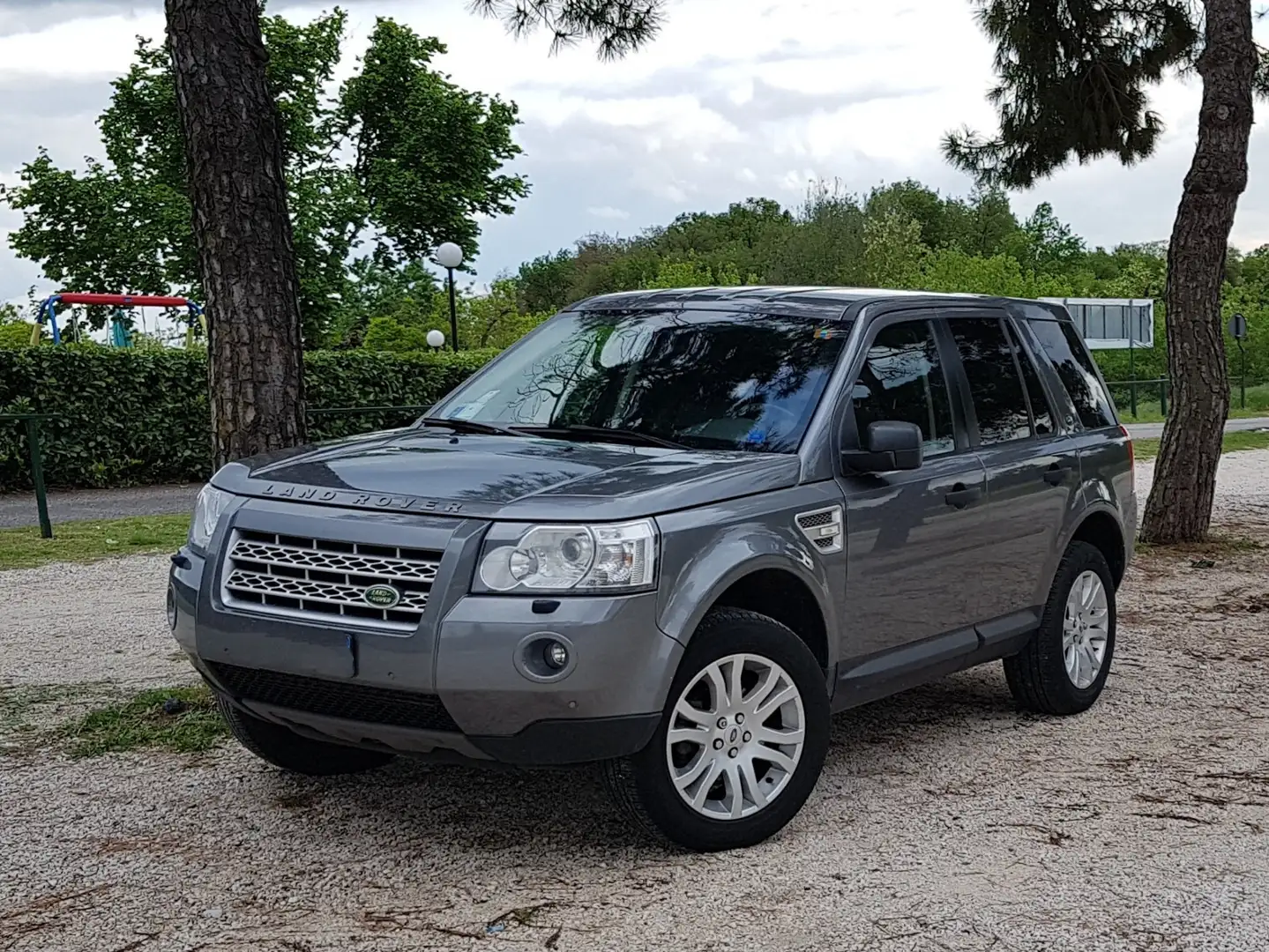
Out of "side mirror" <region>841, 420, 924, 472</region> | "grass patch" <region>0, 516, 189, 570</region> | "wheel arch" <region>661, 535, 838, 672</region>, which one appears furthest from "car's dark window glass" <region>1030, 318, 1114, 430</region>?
"grass patch" <region>0, 516, 189, 570</region>

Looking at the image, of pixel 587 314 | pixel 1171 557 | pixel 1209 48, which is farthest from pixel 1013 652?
pixel 1209 48

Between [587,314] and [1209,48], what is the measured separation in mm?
8610

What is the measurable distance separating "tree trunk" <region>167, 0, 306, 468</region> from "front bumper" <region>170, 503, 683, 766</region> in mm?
2265

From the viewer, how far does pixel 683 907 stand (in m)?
4.50

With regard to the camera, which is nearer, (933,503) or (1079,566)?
(933,503)

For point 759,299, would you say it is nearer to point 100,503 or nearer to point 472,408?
point 472,408

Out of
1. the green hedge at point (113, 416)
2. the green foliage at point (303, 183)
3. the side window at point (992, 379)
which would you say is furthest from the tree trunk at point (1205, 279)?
the green foliage at point (303, 183)

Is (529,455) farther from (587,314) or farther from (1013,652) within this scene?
(1013,652)

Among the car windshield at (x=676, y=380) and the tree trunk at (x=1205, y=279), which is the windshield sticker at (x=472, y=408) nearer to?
the car windshield at (x=676, y=380)

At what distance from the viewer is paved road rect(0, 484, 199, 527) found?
17172 mm

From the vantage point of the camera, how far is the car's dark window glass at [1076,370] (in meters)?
7.22

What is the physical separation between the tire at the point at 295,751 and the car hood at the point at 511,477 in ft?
3.03

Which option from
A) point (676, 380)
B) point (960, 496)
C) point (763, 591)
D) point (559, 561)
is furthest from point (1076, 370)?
point (559, 561)

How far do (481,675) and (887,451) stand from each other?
1754mm
